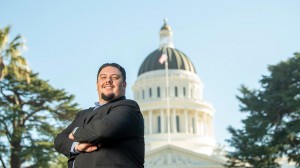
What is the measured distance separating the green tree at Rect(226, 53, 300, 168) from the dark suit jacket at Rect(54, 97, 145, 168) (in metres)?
28.8

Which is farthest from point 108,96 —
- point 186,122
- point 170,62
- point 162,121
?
point 170,62

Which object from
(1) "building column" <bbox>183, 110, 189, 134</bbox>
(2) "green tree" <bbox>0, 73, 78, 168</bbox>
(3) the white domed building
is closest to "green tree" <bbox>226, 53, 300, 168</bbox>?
(2) "green tree" <bbox>0, 73, 78, 168</bbox>

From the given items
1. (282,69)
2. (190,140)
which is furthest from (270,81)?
(190,140)

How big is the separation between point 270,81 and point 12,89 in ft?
57.6

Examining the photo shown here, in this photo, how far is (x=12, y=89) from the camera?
31.4 meters

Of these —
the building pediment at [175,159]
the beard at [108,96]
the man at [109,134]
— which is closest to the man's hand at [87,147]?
the man at [109,134]

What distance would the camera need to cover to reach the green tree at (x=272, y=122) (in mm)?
31703

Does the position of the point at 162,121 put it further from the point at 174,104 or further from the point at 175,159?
the point at 175,159

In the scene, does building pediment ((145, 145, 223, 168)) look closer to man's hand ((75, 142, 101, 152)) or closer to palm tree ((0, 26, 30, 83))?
palm tree ((0, 26, 30, 83))

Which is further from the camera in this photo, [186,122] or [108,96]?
[186,122]

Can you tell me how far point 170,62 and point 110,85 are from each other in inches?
3131

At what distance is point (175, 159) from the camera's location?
6291cm

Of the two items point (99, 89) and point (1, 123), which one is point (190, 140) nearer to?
point (1, 123)

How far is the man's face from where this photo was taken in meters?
3.58
